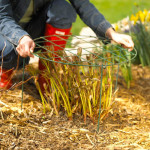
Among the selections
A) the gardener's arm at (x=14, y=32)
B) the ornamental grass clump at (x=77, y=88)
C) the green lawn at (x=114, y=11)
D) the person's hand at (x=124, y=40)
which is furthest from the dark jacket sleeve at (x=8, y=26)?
the green lawn at (x=114, y=11)

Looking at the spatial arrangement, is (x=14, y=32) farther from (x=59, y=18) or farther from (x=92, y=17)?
(x=92, y=17)

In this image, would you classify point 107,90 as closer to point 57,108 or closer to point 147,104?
point 57,108

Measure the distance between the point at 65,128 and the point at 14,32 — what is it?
2.23ft

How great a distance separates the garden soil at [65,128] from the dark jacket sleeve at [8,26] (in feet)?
1.67

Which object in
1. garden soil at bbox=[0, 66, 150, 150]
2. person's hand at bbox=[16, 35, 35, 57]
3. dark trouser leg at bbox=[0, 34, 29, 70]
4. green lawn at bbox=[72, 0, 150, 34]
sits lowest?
garden soil at bbox=[0, 66, 150, 150]

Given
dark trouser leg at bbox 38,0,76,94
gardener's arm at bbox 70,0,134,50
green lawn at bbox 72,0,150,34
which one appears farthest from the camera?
green lawn at bbox 72,0,150,34

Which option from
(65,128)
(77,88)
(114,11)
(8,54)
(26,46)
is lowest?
(65,128)

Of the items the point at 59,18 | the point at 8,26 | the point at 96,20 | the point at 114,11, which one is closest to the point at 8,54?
the point at 8,26

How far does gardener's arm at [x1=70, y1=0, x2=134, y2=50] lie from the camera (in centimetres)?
180

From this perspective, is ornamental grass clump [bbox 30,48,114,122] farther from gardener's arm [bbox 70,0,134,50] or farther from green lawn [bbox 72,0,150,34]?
green lawn [bbox 72,0,150,34]

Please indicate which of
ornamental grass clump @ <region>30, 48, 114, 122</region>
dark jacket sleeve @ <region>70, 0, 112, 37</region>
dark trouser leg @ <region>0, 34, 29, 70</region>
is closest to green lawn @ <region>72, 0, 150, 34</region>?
dark jacket sleeve @ <region>70, 0, 112, 37</region>

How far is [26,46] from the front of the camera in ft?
4.72

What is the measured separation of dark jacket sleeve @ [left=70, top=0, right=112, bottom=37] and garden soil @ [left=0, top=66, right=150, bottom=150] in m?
0.61

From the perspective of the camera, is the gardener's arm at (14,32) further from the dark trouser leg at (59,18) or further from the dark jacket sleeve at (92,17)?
the dark jacket sleeve at (92,17)
